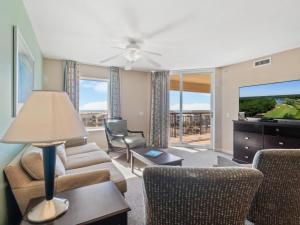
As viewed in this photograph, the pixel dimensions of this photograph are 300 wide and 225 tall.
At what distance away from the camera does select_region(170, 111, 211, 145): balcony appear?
18.5 feet

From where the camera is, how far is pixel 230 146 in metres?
4.72

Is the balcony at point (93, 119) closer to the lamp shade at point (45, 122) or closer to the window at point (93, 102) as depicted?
the window at point (93, 102)

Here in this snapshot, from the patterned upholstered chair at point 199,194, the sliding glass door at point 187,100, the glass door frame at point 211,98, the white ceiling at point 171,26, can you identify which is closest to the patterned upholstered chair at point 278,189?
the patterned upholstered chair at point 199,194

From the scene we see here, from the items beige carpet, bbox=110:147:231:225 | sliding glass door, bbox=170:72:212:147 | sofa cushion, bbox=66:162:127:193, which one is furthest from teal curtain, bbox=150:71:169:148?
sofa cushion, bbox=66:162:127:193

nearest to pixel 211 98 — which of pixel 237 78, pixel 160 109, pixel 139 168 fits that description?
pixel 237 78

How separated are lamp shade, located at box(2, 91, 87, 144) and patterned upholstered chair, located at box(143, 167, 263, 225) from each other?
1.66 feet

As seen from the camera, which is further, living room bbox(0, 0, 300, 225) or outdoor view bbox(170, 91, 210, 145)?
outdoor view bbox(170, 91, 210, 145)

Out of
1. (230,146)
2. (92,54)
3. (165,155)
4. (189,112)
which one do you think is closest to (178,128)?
(189,112)

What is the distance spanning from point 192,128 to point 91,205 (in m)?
5.21

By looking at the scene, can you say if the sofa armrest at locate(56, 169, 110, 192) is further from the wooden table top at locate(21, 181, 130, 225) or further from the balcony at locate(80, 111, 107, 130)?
the balcony at locate(80, 111, 107, 130)

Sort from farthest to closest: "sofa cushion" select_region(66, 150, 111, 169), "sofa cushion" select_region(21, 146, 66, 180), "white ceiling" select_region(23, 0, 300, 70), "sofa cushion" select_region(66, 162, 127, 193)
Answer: "sofa cushion" select_region(66, 150, 111, 169) → "white ceiling" select_region(23, 0, 300, 70) → "sofa cushion" select_region(66, 162, 127, 193) → "sofa cushion" select_region(21, 146, 66, 180)

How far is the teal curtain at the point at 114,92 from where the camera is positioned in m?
4.93

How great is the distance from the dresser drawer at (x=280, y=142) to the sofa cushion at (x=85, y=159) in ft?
9.52

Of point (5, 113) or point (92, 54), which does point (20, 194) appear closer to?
point (5, 113)
